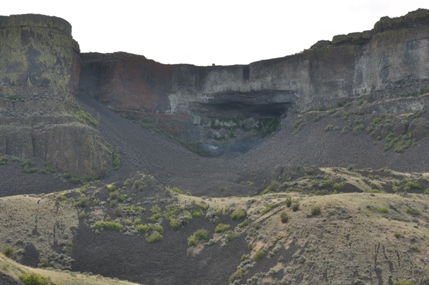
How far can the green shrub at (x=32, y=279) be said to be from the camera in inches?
739

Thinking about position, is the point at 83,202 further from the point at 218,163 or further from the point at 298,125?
the point at 298,125

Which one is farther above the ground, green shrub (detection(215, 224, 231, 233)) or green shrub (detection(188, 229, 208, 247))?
green shrub (detection(215, 224, 231, 233))

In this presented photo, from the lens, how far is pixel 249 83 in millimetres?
67188

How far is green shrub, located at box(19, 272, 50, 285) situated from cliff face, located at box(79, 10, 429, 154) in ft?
133

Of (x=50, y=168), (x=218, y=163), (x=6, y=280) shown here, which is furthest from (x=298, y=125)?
(x=6, y=280)

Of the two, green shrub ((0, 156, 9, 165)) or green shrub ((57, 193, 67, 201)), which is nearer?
green shrub ((57, 193, 67, 201))

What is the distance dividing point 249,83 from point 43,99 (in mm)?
24809

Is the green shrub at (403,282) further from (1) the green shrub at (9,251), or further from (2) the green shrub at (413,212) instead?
(1) the green shrub at (9,251)

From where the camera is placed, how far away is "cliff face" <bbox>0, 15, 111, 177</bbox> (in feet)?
154

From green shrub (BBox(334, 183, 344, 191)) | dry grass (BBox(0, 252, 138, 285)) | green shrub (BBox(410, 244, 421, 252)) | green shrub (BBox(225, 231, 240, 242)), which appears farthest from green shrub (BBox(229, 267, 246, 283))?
green shrub (BBox(334, 183, 344, 191))

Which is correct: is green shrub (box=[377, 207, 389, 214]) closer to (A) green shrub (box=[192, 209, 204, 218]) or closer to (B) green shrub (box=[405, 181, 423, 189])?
(B) green shrub (box=[405, 181, 423, 189])

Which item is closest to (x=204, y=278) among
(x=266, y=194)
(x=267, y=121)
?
(x=266, y=194)

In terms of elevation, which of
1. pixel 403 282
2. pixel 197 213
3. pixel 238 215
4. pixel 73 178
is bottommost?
pixel 403 282

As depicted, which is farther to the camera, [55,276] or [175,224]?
[175,224]
